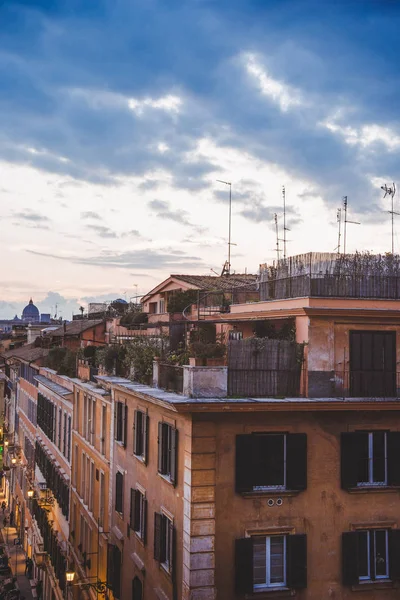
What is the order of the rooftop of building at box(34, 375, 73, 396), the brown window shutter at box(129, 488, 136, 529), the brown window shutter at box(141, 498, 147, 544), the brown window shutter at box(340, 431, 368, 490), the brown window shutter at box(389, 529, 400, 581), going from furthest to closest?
the rooftop of building at box(34, 375, 73, 396) < the brown window shutter at box(129, 488, 136, 529) < the brown window shutter at box(141, 498, 147, 544) < the brown window shutter at box(389, 529, 400, 581) < the brown window shutter at box(340, 431, 368, 490)

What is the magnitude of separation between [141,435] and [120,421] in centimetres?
309

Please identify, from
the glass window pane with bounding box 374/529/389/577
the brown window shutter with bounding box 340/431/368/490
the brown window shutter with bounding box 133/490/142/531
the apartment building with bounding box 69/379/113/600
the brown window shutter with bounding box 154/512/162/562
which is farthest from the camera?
the apartment building with bounding box 69/379/113/600

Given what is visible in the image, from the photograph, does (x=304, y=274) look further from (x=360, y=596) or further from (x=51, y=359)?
(x=51, y=359)

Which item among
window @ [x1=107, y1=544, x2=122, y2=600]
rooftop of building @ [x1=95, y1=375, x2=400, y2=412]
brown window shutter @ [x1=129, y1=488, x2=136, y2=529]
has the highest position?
rooftop of building @ [x1=95, y1=375, x2=400, y2=412]

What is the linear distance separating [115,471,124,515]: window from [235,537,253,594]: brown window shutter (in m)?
8.52

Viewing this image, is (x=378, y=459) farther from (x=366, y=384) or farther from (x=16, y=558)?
(x=16, y=558)

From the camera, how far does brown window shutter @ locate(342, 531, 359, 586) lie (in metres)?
18.9

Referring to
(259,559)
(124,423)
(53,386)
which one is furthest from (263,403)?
(53,386)

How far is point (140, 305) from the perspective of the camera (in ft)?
151

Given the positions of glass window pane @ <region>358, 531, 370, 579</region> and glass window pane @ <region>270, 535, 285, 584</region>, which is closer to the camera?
glass window pane @ <region>270, 535, 285, 584</region>

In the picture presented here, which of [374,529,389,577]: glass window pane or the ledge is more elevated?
the ledge

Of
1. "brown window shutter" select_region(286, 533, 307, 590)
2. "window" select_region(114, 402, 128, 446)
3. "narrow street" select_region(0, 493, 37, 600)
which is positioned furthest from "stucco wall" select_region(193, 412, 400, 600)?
"narrow street" select_region(0, 493, 37, 600)

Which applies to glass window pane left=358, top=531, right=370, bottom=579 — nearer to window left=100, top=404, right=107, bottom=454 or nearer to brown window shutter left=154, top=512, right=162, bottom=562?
brown window shutter left=154, top=512, right=162, bottom=562

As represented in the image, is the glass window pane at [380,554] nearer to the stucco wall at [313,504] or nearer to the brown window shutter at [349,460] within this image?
the stucco wall at [313,504]
